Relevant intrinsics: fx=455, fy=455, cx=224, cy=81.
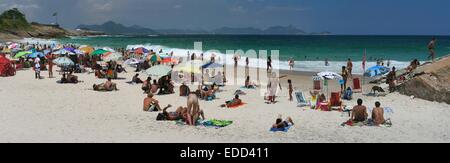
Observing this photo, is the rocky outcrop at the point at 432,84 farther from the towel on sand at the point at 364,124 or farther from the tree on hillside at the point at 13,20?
the tree on hillside at the point at 13,20

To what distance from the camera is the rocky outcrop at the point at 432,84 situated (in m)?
14.8

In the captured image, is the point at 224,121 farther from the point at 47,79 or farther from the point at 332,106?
the point at 47,79

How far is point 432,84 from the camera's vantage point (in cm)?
1513

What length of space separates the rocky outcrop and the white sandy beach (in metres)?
0.37

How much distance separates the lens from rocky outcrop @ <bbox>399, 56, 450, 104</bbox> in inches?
581

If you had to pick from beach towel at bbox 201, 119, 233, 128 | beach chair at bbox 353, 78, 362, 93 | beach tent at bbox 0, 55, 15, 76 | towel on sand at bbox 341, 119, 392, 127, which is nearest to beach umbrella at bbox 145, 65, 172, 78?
beach towel at bbox 201, 119, 233, 128

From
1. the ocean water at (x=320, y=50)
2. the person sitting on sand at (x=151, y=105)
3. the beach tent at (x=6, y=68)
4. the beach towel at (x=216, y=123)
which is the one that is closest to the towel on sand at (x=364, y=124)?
the beach towel at (x=216, y=123)

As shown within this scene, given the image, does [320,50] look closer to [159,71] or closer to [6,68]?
[6,68]

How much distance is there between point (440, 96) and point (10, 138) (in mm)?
12611

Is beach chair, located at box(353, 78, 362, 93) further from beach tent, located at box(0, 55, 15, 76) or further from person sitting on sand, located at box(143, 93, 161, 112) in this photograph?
beach tent, located at box(0, 55, 15, 76)

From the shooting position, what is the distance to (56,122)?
11414 millimetres

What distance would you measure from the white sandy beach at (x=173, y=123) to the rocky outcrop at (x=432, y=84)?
0.37 metres
